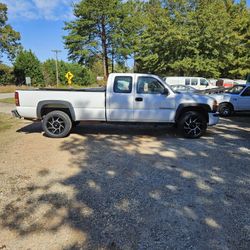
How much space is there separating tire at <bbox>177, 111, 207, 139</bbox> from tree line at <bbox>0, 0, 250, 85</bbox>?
71.3 ft

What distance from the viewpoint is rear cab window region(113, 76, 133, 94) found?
25.2ft

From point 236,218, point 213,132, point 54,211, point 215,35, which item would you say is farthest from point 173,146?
point 215,35

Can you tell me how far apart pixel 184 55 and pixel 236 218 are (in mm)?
28168

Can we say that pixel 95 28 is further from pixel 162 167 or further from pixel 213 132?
pixel 162 167

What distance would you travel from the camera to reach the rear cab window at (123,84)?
7672 millimetres

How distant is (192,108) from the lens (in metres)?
7.84

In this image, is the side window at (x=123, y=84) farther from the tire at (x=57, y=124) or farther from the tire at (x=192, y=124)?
the tire at (x=192, y=124)

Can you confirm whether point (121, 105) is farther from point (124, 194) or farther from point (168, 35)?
point (168, 35)

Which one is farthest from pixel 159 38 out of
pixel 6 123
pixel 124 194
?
pixel 124 194

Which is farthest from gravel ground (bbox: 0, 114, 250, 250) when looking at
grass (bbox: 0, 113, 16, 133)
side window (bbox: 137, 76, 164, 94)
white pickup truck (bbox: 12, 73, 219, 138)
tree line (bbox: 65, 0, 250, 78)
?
tree line (bbox: 65, 0, 250, 78)

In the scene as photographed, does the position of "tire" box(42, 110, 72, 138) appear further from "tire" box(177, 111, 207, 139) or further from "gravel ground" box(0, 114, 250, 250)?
"tire" box(177, 111, 207, 139)

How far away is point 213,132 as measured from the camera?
28.6 feet

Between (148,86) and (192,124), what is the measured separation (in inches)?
65.0

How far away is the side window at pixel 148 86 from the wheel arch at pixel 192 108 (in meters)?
0.74
